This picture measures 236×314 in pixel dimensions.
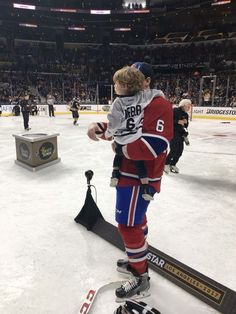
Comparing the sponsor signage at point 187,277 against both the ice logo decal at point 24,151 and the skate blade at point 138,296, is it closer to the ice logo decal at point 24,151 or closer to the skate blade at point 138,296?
the skate blade at point 138,296

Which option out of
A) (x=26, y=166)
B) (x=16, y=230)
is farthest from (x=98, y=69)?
(x=16, y=230)

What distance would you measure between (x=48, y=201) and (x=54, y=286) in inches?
70.7

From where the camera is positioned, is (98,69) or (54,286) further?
(98,69)

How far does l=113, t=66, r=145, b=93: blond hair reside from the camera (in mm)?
1569

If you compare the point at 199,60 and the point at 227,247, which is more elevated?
the point at 199,60

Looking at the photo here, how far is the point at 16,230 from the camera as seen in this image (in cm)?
302

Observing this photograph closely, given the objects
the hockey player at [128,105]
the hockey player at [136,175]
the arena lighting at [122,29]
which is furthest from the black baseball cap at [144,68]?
the arena lighting at [122,29]

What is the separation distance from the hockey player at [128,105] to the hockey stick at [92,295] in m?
1.19

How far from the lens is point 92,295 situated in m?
2.02

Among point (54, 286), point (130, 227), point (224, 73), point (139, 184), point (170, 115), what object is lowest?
point (54, 286)

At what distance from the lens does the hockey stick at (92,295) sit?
6.20ft

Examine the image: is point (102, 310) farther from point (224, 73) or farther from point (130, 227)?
point (224, 73)

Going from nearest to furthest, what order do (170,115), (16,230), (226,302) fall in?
(170,115) → (226,302) → (16,230)

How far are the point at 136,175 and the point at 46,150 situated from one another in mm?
3979
